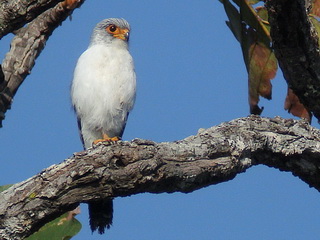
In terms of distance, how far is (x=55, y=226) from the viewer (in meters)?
4.18

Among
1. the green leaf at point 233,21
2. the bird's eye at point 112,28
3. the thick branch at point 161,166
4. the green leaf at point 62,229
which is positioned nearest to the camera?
the thick branch at point 161,166

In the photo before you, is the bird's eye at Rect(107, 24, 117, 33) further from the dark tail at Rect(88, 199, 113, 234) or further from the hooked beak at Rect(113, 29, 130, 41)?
the dark tail at Rect(88, 199, 113, 234)

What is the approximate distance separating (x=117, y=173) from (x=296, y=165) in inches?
54.1

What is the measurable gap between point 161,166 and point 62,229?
1.02 meters

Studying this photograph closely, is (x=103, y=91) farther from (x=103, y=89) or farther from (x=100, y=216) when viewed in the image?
(x=100, y=216)

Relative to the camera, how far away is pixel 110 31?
296 inches

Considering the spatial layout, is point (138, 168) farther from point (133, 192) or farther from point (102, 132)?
point (102, 132)

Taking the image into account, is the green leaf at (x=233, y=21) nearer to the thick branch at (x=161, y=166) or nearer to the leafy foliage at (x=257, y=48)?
the leafy foliage at (x=257, y=48)

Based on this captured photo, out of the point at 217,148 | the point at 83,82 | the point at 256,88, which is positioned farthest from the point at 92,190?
the point at 83,82

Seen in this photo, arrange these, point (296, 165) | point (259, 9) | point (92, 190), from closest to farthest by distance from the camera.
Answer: point (92, 190)
point (296, 165)
point (259, 9)

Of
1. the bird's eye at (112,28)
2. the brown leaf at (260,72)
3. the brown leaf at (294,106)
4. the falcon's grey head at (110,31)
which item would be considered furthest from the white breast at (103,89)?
the brown leaf at (294,106)

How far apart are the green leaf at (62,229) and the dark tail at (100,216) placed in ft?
0.63

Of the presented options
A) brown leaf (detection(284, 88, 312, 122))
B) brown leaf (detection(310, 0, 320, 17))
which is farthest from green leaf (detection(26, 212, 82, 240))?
brown leaf (detection(310, 0, 320, 17))

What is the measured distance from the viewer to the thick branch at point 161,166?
312 cm
